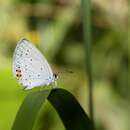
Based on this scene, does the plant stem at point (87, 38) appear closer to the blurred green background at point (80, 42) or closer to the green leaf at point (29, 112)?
the green leaf at point (29, 112)

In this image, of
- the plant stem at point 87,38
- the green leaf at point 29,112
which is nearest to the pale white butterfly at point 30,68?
the plant stem at point 87,38

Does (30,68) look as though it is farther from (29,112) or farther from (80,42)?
(80,42)

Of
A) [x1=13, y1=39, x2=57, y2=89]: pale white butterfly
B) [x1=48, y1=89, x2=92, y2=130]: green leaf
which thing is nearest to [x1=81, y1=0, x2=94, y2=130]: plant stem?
[x1=13, y1=39, x2=57, y2=89]: pale white butterfly

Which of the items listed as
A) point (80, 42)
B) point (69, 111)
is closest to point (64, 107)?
point (69, 111)

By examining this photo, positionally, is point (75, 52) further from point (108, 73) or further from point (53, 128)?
point (53, 128)

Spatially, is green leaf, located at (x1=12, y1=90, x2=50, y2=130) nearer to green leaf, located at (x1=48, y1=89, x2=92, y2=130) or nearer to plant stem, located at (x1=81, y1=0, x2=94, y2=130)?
green leaf, located at (x1=48, y1=89, x2=92, y2=130)

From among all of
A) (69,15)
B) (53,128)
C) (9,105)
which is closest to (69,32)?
(69,15)
